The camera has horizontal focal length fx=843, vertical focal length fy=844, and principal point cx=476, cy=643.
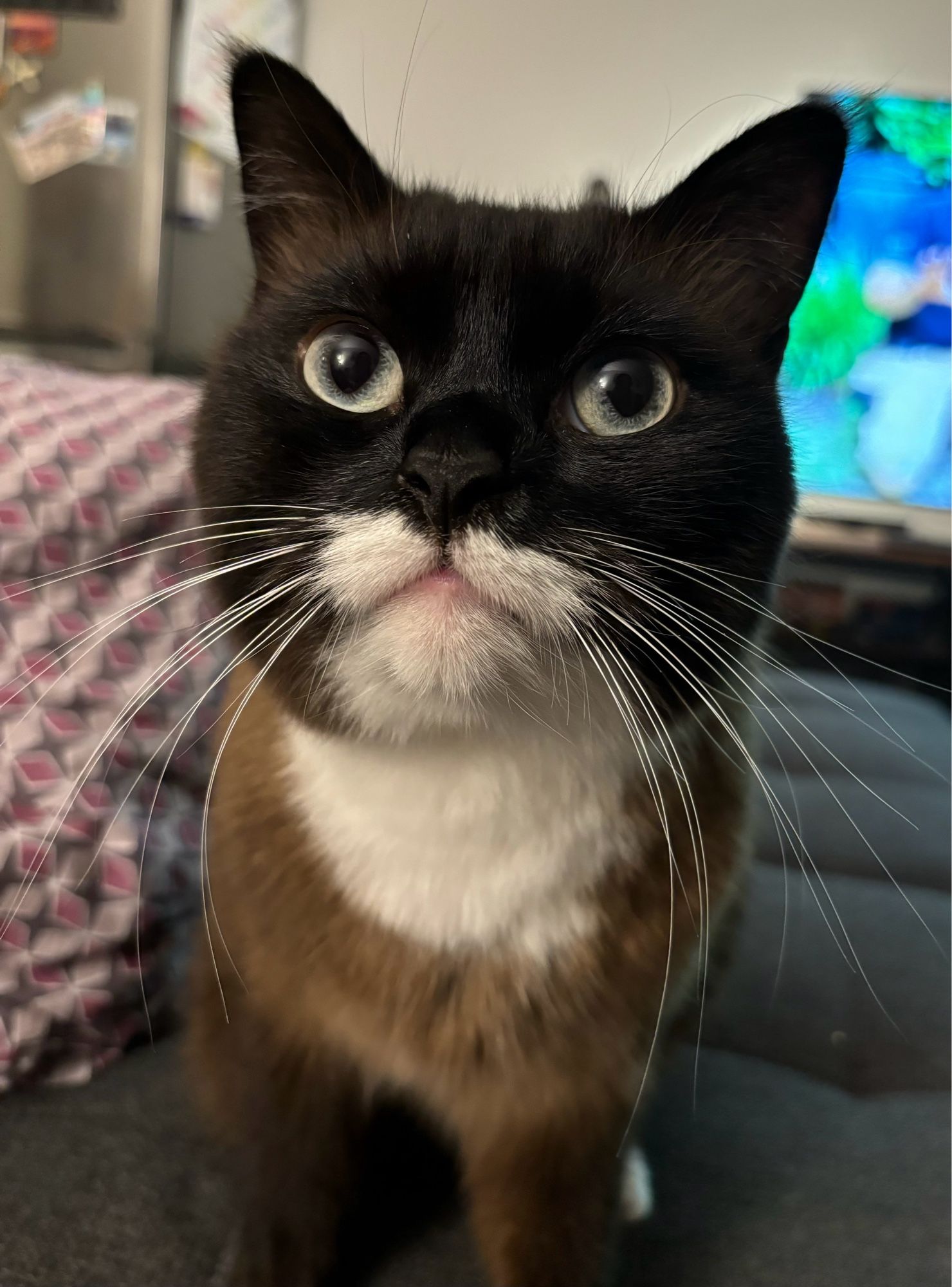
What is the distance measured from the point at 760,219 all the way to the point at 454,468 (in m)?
0.30

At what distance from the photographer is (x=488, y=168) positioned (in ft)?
2.37

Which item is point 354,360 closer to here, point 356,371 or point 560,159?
point 356,371

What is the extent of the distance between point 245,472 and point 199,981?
1.39 ft

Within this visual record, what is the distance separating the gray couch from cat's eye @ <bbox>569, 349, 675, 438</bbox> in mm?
366

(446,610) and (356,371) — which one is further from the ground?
(356,371)

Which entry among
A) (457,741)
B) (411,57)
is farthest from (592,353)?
(411,57)

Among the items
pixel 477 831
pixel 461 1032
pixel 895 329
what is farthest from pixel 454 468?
pixel 895 329

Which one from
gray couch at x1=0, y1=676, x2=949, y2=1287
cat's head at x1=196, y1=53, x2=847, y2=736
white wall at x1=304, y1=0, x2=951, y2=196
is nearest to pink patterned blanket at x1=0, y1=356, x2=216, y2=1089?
gray couch at x1=0, y1=676, x2=949, y2=1287

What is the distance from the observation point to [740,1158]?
2.19 feet

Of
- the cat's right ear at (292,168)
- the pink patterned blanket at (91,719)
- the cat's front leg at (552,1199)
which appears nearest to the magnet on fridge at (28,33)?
the pink patterned blanket at (91,719)

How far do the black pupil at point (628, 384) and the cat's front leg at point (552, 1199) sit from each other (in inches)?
17.4

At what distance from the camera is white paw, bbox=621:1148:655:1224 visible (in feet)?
2.05

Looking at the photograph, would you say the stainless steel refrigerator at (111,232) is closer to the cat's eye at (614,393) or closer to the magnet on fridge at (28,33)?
the magnet on fridge at (28,33)

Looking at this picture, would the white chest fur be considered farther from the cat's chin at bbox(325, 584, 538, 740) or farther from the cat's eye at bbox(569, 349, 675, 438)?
the cat's eye at bbox(569, 349, 675, 438)
